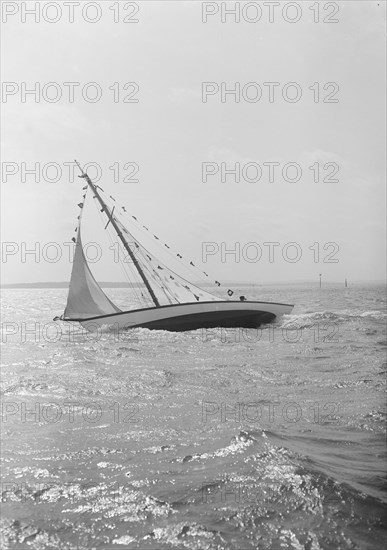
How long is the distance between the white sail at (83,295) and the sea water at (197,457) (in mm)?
16555

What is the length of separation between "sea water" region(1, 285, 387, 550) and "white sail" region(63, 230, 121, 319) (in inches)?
652

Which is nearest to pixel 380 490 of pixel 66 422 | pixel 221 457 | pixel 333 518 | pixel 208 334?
pixel 333 518

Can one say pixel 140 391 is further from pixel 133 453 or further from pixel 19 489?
pixel 19 489

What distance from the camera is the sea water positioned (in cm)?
452

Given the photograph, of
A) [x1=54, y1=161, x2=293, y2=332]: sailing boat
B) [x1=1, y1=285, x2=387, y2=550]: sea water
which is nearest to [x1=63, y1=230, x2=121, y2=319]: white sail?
[x1=54, y1=161, x2=293, y2=332]: sailing boat

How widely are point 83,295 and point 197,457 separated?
2568cm

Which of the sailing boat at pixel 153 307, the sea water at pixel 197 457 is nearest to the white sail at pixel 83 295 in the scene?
the sailing boat at pixel 153 307

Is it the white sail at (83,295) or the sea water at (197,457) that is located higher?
the white sail at (83,295)

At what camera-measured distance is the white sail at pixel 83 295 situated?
31.3 m

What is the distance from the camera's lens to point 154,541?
436 cm

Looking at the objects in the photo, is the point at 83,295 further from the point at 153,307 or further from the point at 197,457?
the point at 197,457

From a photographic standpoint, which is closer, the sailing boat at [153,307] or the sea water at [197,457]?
the sea water at [197,457]

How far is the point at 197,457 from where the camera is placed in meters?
6.61

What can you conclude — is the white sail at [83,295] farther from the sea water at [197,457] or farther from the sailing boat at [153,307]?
the sea water at [197,457]
